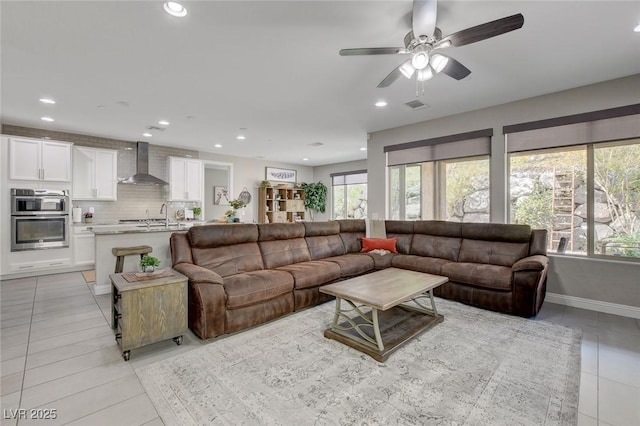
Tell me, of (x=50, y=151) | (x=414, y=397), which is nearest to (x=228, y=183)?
(x=50, y=151)

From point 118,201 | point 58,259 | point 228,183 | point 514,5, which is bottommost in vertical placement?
point 58,259

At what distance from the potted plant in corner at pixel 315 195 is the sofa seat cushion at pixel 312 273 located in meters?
5.59

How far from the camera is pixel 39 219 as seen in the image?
4.95 meters

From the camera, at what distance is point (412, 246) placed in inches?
188

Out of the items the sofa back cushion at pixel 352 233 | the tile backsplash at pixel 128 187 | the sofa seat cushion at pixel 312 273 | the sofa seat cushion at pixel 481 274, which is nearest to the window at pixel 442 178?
the sofa back cushion at pixel 352 233

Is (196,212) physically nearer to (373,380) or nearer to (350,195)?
(350,195)

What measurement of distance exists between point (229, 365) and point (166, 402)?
1.64 feet

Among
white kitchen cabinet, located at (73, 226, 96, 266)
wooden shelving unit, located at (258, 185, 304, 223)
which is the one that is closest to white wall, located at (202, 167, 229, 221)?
wooden shelving unit, located at (258, 185, 304, 223)

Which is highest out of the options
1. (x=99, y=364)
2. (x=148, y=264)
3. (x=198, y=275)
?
(x=148, y=264)

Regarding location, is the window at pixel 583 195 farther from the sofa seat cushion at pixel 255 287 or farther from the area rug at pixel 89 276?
the area rug at pixel 89 276

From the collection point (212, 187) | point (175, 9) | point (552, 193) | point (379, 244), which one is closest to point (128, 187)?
point (212, 187)

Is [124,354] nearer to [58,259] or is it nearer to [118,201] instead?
[58,259]

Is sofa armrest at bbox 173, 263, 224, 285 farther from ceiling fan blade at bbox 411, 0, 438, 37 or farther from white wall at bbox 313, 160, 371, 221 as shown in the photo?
white wall at bbox 313, 160, 371, 221

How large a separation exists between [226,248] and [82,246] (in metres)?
3.87
